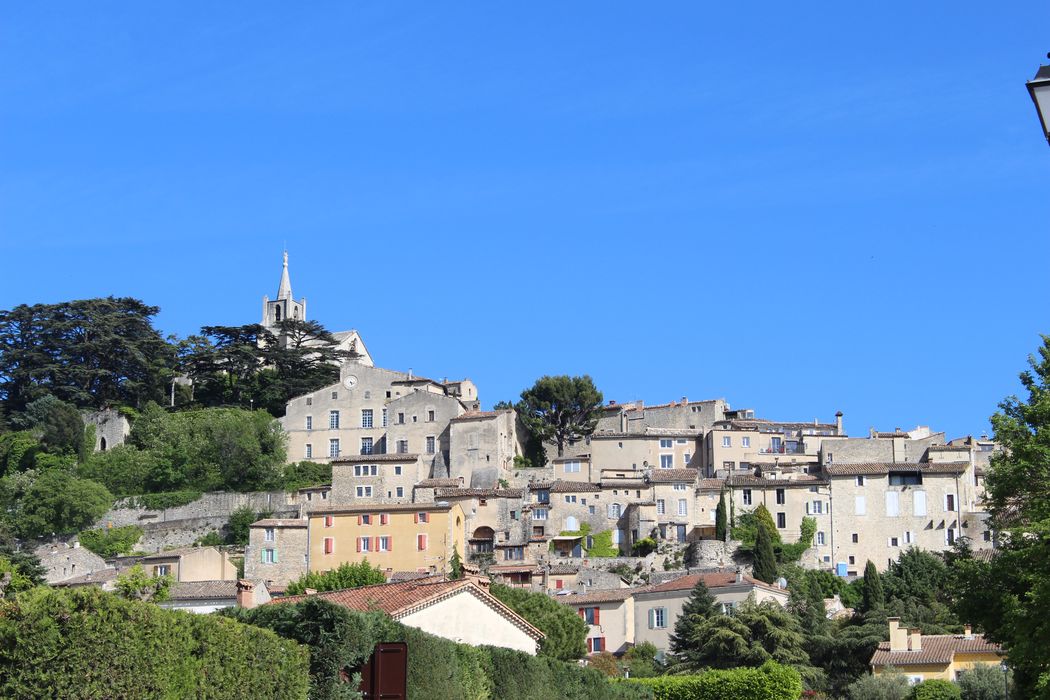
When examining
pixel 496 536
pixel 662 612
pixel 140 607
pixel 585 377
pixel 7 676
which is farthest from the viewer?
pixel 585 377

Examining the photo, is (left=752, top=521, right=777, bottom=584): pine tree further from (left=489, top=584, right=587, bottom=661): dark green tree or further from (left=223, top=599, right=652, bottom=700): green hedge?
(left=223, top=599, right=652, bottom=700): green hedge

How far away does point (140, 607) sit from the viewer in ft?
74.4

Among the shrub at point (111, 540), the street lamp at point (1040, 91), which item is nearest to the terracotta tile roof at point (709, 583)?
the shrub at point (111, 540)

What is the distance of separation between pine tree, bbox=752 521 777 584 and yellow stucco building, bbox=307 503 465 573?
1611 cm

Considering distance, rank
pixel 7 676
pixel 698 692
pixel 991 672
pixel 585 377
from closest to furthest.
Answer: pixel 7 676 < pixel 698 692 < pixel 991 672 < pixel 585 377

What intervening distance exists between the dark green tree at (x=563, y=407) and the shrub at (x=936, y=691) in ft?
171

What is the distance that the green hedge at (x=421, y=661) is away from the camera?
2775 centimetres

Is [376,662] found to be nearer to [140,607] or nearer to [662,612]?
[140,607]

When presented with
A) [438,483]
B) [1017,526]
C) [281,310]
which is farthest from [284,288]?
[1017,526]

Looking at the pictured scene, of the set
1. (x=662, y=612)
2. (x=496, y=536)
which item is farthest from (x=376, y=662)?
(x=496, y=536)

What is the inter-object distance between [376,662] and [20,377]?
106 m

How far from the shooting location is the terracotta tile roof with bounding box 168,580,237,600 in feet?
216

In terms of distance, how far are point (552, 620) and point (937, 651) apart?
1545 centimetres

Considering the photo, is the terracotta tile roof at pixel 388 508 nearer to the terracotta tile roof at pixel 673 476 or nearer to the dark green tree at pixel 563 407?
the terracotta tile roof at pixel 673 476
